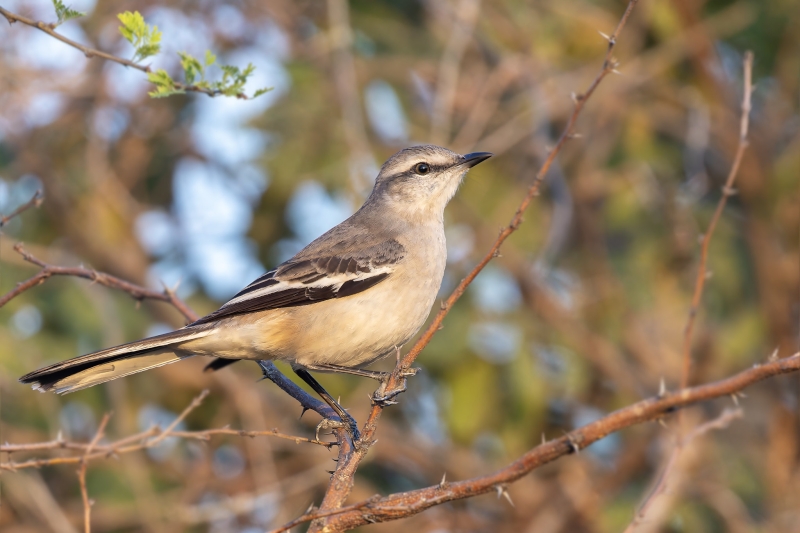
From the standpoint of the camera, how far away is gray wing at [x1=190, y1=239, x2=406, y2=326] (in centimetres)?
520

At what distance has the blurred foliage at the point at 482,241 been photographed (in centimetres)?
772

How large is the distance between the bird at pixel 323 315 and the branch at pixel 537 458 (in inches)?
46.5

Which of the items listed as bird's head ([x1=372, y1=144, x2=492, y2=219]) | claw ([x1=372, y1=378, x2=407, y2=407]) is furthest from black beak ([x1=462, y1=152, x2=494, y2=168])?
claw ([x1=372, y1=378, x2=407, y2=407])

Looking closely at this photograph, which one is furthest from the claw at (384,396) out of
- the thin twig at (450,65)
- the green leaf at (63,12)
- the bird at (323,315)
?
the thin twig at (450,65)

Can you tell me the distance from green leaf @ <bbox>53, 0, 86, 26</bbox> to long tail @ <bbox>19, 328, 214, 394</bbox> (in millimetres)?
1632

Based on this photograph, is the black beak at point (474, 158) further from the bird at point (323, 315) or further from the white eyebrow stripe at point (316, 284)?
the white eyebrow stripe at point (316, 284)

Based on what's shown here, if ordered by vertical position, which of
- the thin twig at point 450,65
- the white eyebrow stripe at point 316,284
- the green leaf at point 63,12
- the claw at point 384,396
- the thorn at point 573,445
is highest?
the thin twig at point 450,65

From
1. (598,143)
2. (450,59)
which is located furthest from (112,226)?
(598,143)

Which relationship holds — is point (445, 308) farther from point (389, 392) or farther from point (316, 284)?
point (316, 284)

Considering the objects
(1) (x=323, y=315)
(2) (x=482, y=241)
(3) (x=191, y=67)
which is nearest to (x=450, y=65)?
(2) (x=482, y=241)

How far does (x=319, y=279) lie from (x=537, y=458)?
2.39 m

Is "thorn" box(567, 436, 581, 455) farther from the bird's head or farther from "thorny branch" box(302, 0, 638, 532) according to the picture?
the bird's head

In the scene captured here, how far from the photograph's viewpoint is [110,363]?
15.1ft

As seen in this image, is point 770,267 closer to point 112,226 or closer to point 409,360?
point 409,360
